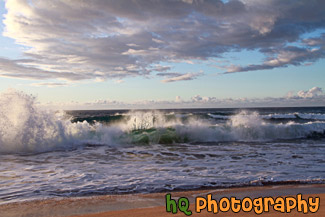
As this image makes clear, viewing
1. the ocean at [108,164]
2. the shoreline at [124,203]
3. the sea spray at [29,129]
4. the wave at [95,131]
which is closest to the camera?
the shoreline at [124,203]

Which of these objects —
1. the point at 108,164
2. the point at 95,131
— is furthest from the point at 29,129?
the point at 108,164

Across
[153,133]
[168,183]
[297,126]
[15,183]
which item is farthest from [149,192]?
[297,126]

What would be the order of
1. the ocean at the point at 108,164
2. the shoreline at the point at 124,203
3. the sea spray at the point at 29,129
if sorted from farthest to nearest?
the sea spray at the point at 29,129, the ocean at the point at 108,164, the shoreline at the point at 124,203

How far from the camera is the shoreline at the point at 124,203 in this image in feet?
13.2

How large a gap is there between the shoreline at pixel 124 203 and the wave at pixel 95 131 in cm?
837

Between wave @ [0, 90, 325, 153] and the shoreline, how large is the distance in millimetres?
8366

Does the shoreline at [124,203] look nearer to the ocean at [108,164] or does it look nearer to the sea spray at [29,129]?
the ocean at [108,164]

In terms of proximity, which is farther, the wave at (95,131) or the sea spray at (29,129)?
the wave at (95,131)

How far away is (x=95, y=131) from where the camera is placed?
53.7 ft

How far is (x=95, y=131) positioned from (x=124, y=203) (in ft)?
40.4

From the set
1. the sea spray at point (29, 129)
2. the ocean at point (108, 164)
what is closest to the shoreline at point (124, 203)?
the ocean at point (108, 164)

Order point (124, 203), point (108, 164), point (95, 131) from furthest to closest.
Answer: point (95, 131) < point (108, 164) < point (124, 203)

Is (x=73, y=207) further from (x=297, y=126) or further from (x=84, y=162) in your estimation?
(x=297, y=126)

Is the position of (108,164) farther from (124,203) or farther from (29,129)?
(29,129)
